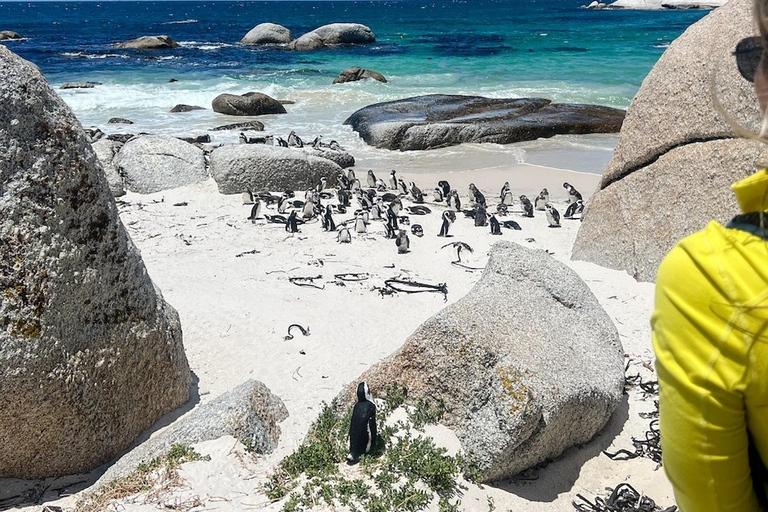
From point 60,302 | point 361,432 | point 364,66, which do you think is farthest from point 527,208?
point 364,66

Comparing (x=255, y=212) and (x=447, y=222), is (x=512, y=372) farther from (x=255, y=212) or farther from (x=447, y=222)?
(x=255, y=212)

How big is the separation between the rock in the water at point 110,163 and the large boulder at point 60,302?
6920 mm

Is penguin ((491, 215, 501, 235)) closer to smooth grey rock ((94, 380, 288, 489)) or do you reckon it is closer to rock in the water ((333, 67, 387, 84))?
smooth grey rock ((94, 380, 288, 489))

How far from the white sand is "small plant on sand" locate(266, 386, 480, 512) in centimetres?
14

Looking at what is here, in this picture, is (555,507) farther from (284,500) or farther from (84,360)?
(84,360)

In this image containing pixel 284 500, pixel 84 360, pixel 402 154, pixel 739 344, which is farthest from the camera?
pixel 402 154

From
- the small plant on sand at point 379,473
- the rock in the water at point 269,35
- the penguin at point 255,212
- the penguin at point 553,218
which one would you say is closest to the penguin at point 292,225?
the penguin at point 255,212

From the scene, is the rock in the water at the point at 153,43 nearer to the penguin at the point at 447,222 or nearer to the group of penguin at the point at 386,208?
the group of penguin at the point at 386,208

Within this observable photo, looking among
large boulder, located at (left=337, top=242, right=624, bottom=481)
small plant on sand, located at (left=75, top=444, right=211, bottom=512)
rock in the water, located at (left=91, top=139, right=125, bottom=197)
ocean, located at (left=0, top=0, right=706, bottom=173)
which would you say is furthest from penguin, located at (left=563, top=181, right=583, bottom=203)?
small plant on sand, located at (left=75, top=444, right=211, bottom=512)

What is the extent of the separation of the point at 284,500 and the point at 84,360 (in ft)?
5.72

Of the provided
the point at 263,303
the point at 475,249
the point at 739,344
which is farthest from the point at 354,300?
the point at 739,344

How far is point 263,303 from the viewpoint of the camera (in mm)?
7234

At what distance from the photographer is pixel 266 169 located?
12547 millimetres

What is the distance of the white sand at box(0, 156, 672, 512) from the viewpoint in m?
4.26
